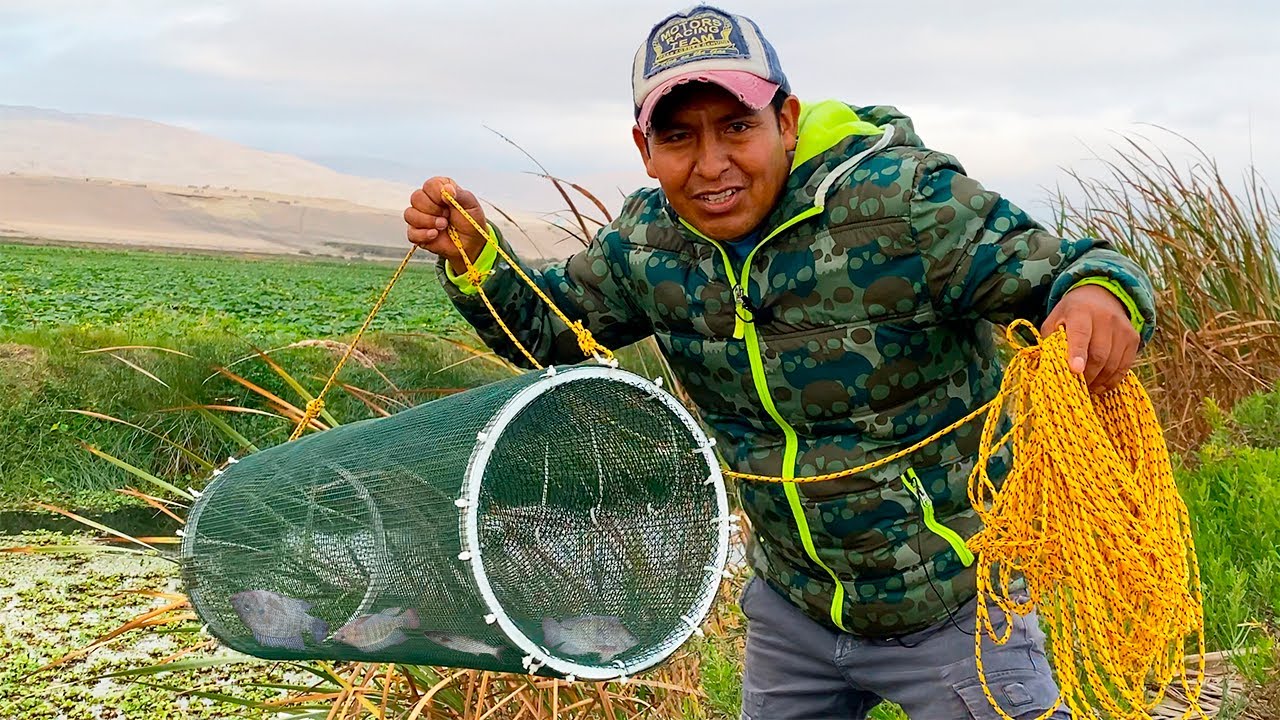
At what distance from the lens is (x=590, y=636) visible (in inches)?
74.9

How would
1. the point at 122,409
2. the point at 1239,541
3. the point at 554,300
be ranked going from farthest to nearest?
the point at 122,409 → the point at 1239,541 → the point at 554,300

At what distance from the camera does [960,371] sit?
1.96 metres

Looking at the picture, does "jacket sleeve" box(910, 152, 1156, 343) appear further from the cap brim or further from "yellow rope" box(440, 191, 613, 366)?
"yellow rope" box(440, 191, 613, 366)

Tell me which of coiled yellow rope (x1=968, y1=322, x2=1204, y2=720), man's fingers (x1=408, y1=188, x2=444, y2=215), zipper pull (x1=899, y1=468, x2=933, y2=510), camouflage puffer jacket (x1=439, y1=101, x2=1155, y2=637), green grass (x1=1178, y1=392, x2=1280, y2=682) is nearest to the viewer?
coiled yellow rope (x1=968, y1=322, x2=1204, y2=720)

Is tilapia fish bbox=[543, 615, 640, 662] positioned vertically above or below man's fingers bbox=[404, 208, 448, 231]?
below

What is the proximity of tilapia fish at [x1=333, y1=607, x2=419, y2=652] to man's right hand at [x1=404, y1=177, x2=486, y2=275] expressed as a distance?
24.2 inches

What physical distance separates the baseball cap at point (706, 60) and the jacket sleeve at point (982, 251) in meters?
0.29

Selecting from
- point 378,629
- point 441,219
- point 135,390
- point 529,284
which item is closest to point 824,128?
point 529,284

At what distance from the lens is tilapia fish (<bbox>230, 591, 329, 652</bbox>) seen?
2117mm

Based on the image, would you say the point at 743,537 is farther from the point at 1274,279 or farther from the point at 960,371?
the point at 1274,279

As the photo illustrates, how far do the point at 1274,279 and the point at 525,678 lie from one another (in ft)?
13.3

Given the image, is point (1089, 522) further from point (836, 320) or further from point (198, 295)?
point (198, 295)

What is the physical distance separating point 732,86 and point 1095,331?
0.64 m

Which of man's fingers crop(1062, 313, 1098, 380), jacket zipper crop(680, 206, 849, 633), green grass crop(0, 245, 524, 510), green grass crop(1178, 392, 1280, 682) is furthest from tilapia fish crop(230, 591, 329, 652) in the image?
green grass crop(0, 245, 524, 510)
